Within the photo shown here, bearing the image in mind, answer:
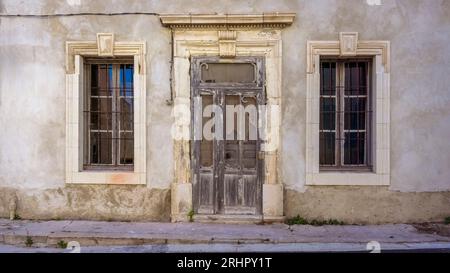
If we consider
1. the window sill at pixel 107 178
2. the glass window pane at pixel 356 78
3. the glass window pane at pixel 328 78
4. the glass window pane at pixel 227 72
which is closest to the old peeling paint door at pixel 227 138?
the glass window pane at pixel 227 72

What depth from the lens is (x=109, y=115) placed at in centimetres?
770

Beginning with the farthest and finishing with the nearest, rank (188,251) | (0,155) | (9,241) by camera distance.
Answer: (0,155)
(9,241)
(188,251)

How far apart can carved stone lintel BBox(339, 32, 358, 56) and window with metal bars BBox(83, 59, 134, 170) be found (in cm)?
370

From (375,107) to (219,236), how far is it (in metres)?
3.43

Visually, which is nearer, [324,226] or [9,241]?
[9,241]

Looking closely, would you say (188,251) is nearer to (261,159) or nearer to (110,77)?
(261,159)

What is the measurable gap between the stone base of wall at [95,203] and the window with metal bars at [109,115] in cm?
50

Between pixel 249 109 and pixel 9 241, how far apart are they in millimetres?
4366

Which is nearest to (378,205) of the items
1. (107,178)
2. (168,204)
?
(168,204)

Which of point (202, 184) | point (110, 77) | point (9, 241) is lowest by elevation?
point (9, 241)

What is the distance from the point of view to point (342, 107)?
746cm

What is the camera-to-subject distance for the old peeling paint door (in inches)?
288

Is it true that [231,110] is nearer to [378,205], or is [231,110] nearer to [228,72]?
[228,72]

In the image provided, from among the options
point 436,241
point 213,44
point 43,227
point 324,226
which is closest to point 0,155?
point 43,227
